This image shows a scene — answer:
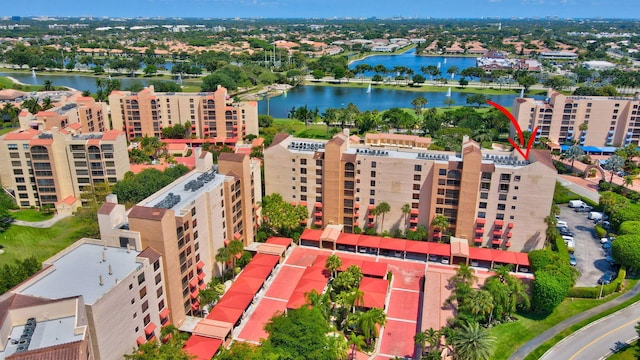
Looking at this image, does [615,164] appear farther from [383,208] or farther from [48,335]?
[48,335]

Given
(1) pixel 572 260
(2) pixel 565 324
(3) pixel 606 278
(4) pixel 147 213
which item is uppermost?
(4) pixel 147 213

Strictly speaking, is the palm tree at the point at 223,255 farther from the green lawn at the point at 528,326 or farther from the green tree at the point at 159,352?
the green lawn at the point at 528,326

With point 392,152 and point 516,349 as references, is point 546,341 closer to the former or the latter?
point 516,349

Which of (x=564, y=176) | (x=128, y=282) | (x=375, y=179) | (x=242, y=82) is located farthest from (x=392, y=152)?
(x=242, y=82)

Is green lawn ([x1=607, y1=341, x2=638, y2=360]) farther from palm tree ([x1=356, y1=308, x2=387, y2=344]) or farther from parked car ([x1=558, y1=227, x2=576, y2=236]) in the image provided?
parked car ([x1=558, y1=227, x2=576, y2=236])

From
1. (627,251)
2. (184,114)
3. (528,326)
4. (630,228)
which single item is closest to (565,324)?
(528,326)

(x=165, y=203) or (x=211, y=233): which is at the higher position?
(x=165, y=203)
